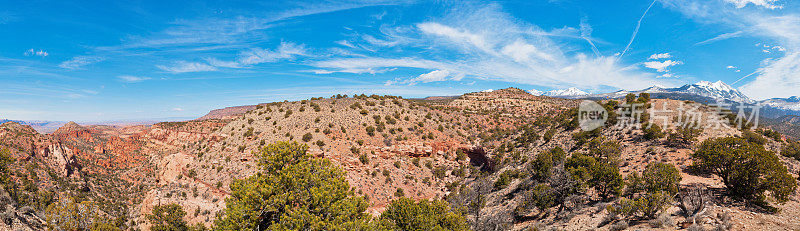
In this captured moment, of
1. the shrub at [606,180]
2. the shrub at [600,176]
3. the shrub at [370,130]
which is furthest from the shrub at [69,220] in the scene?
the shrub at [606,180]

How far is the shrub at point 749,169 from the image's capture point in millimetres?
12695

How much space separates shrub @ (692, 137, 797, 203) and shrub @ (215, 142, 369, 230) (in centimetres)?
1969

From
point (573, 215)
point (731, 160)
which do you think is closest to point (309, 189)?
point (573, 215)

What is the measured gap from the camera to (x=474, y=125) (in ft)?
148

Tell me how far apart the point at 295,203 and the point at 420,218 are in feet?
19.6

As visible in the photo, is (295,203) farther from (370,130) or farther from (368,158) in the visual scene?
(370,130)

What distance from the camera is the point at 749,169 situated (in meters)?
13.4

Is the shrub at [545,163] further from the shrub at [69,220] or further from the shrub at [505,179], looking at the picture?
the shrub at [69,220]

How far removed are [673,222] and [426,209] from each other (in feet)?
38.6

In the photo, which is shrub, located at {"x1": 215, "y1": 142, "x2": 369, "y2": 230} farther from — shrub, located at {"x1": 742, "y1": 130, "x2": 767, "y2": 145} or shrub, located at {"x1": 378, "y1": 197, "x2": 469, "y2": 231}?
shrub, located at {"x1": 742, "y1": 130, "x2": 767, "y2": 145}

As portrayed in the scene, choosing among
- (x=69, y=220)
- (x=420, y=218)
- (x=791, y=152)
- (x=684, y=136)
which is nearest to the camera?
(x=420, y=218)

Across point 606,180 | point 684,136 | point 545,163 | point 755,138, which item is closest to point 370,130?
point 545,163

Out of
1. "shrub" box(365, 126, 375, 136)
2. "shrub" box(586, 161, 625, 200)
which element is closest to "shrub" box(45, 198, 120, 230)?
"shrub" box(365, 126, 375, 136)

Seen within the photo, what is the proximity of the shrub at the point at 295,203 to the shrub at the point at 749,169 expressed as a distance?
19.7 metres
